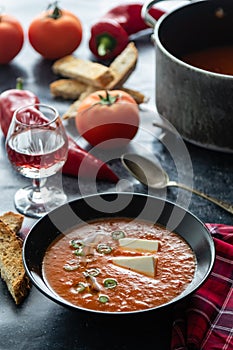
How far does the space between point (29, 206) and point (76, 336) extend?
49cm

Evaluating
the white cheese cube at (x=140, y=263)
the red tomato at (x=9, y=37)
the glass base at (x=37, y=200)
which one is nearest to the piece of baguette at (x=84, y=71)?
the red tomato at (x=9, y=37)

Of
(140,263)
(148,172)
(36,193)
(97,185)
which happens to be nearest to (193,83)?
(148,172)

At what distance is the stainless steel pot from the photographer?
1897 mm

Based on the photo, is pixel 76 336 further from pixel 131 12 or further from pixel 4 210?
pixel 131 12

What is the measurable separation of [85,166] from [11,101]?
319 mm

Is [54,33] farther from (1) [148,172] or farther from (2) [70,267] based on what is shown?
(2) [70,267]

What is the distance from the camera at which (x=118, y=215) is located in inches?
66.2

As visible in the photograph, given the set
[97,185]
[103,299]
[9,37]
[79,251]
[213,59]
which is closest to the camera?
[103,299]

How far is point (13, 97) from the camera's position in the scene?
6.99 feet

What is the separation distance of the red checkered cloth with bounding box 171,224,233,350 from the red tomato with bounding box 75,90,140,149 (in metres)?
0.52

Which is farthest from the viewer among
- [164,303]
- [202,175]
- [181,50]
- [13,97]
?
[181,50]

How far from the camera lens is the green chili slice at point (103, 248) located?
156 cm

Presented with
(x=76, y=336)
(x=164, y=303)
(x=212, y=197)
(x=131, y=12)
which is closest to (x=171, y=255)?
(x=164, y=303)

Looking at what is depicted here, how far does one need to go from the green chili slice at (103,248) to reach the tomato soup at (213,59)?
769 mm
